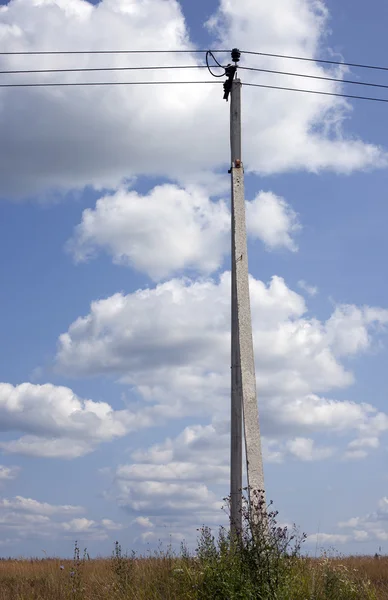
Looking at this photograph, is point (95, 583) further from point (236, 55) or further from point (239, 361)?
point (236, 55)

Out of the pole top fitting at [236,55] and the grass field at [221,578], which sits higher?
the pole top fitting at [236,55]

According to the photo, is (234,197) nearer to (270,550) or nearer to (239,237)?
(239,237)

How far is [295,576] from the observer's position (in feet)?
32.2

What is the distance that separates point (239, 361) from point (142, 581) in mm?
3702

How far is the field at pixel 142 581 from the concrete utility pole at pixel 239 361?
107 centimetres

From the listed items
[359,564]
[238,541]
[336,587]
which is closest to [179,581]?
[238,541]

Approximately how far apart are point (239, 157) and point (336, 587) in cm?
699

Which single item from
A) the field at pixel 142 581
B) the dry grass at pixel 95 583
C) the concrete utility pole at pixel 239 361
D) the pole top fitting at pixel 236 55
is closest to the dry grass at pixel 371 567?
the field at pixel 142 581

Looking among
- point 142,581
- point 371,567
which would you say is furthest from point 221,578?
point 371,567

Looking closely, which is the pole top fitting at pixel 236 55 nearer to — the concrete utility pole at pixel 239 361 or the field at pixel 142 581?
the concrete utility pole at pixel 239 361

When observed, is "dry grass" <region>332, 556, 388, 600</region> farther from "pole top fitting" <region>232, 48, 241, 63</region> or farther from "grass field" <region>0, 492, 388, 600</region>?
"pole top fitting" <region>232, 48, 241, 63</region>

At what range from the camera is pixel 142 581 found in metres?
11.8

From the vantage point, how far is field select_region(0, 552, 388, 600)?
10.5 meters

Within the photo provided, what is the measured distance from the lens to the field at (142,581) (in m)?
10.5
